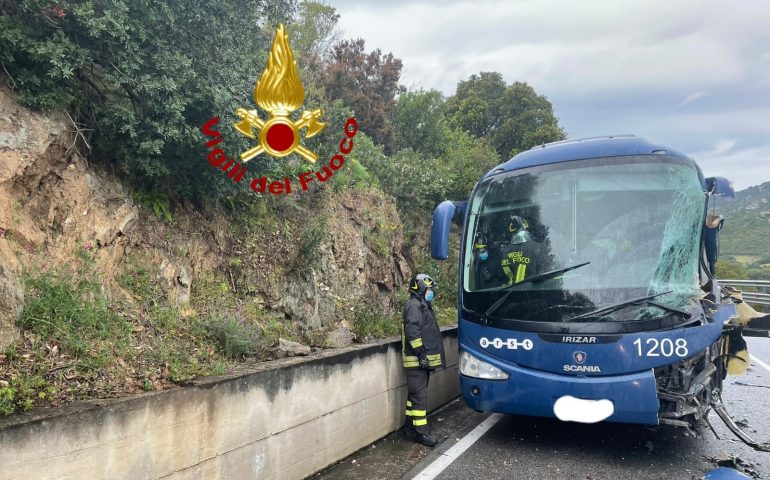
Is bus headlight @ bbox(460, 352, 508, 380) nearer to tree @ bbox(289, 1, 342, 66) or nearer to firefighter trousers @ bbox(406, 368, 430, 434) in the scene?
firefighter trousers @ bbox(406, 368, 430, 434)

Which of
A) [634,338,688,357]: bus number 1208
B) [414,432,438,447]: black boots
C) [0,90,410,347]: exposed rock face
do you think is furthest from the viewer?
[414,432,438,447]: black boots

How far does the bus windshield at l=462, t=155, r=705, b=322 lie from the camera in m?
4.62

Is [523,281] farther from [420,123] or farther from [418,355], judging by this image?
[420,123]

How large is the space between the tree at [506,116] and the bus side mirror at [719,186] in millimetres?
20207

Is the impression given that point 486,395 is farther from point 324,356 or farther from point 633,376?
point 324,356

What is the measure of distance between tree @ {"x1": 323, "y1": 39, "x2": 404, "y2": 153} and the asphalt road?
10295 millimetres

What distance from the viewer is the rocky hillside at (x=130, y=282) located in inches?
139

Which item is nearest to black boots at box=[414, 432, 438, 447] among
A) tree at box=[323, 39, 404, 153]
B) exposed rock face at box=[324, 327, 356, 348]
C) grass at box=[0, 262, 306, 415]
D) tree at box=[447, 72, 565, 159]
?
exposed rock face at box=[324, 327, 356, 348]

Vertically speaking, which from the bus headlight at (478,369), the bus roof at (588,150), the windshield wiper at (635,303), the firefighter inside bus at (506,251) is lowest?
the bus headlight at (478,369)

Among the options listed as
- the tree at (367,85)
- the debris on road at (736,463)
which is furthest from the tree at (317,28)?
the debris on road at (736,463)

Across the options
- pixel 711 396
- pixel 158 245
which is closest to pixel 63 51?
pixel 158 245

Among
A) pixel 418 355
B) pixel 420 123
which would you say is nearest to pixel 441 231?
pixel 418 355

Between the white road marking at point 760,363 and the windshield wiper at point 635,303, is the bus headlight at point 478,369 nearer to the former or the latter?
the windshield wiper at point 635,303

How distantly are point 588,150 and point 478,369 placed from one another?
2.58 metres
